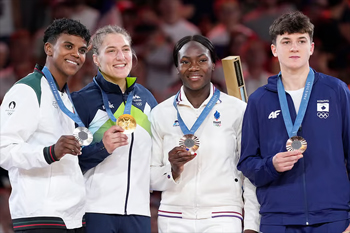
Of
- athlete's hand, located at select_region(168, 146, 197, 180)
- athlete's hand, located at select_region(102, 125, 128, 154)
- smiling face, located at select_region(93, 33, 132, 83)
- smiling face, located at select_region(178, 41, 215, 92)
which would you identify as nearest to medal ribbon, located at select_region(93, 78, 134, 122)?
smiling face, located at select_region(93, 33, 132, 83)

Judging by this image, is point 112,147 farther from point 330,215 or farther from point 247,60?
point 247,60

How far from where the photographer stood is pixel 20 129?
342cm

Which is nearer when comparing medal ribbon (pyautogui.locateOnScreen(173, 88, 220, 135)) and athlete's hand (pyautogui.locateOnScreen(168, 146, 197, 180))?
athlete's hand (pyautogui.locateOnScreen(168, 146, 197, 180))

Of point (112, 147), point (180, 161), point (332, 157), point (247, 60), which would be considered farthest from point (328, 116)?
point (247, 60)

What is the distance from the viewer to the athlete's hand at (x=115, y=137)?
→ 3734 millimetres

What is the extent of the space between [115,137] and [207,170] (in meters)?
0.70

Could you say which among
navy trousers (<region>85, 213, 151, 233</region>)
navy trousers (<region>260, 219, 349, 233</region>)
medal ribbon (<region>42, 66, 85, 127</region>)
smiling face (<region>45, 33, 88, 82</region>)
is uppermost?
smiling face (<region>45, 33, 88, 82</region>)

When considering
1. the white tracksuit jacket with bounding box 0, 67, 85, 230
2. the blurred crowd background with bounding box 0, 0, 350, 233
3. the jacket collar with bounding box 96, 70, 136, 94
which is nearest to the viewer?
the white tracksuit jacket with bounding box 0, 67, 85, 230

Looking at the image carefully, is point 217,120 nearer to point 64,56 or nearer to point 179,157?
point 179,157

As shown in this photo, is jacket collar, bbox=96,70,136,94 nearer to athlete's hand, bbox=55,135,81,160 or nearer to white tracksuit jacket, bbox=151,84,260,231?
white tracksuit jacket, bbox=151,84,260,231

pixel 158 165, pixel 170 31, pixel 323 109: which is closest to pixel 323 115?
pixel 323 109

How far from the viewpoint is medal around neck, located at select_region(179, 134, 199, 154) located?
11.9 ft

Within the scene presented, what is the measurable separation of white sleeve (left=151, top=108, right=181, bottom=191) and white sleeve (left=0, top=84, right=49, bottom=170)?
36.7 inches

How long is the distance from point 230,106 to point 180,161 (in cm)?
64
